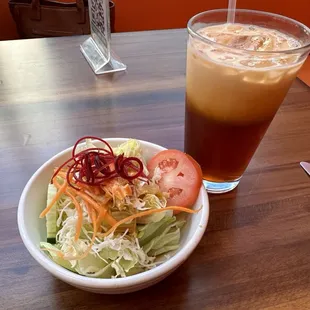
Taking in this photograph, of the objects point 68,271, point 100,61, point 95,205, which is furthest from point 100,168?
point 100,61

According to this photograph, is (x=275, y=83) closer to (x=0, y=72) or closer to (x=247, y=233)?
(x=247, y=233)

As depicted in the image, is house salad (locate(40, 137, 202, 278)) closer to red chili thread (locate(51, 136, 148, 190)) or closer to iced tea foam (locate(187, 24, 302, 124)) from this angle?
red chili thread (locate(51, 136, 148, 190))

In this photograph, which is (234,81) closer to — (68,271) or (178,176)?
(178,176)

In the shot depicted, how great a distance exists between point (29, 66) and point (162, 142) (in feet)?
1.75

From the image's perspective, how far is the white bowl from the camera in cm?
50

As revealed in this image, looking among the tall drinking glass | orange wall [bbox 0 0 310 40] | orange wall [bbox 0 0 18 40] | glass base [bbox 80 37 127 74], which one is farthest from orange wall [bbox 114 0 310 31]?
the tall drinking glass

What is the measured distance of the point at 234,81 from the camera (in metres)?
0.61

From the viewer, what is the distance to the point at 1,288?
571 millimetres

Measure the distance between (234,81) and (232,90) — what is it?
0.06 feet

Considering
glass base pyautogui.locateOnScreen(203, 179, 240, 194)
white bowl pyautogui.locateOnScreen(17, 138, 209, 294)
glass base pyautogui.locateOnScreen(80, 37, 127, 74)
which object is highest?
white bowl pyautogui.locateOnScreen(17, 138, 209, 294)

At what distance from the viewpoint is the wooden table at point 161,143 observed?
574 mm

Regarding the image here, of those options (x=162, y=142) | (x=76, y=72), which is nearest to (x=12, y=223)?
(x=162, y=142)

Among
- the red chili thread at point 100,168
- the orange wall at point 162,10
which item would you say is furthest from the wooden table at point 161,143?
the orange wall at point 162,10

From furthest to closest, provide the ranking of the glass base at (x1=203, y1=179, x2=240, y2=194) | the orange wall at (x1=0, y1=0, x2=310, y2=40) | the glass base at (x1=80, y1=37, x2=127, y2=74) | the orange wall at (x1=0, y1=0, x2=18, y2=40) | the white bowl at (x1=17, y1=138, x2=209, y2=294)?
the orange wall at (x1=0, y1=0, x2=310, y2=40), the orange wall at (x1=0, y1=0, x2=18, y2=40), the glass base at (x1=80, y1=37, x2=127, y2=74), the glass base at (x1=203, y1=179, x2=240, y2=194), the white bowl at (x1=17, y1=138, x2=209, y2=294)
